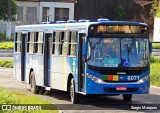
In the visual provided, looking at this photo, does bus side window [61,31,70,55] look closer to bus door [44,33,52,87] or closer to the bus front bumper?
bus door [44,33,52,87]

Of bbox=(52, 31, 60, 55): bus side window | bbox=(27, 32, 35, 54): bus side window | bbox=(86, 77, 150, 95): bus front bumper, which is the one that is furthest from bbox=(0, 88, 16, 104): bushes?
bbox=(27, 32, 35, 54): bus side window

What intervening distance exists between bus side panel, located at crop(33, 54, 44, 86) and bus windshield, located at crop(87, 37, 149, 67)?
4.27 metres

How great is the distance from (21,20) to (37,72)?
5275 cm

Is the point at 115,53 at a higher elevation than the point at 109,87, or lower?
higher

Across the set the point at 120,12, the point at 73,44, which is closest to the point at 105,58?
the point at 73,44

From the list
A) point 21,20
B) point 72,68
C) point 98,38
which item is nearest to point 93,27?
point 98,38

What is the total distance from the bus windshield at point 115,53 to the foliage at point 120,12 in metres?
63.3

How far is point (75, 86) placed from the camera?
730 inches

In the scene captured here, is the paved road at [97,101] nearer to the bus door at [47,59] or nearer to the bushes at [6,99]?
the bus door at [47,59]

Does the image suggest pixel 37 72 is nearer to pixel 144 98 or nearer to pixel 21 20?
pixel 144 98

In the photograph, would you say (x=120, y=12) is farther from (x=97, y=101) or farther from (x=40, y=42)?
(x=97, y=101)

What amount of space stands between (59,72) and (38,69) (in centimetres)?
219

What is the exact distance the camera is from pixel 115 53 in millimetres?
17922

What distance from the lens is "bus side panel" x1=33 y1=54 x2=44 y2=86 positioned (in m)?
21.8
